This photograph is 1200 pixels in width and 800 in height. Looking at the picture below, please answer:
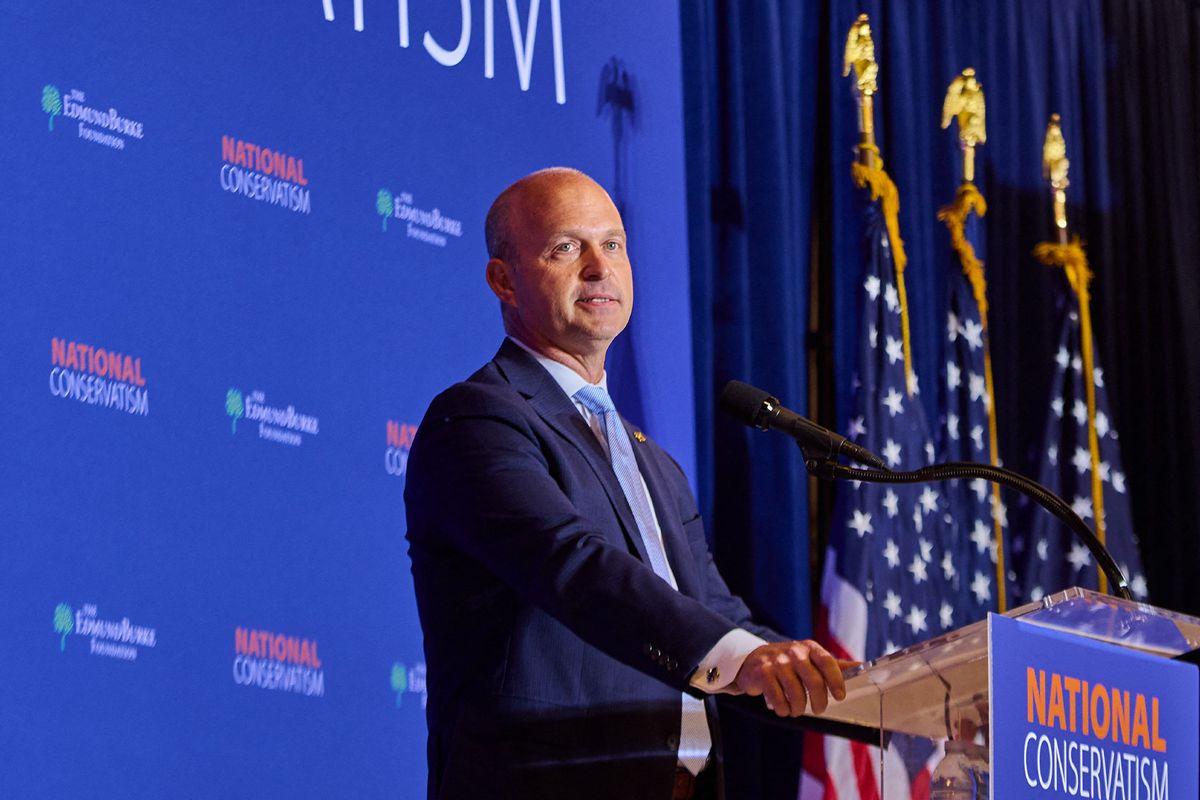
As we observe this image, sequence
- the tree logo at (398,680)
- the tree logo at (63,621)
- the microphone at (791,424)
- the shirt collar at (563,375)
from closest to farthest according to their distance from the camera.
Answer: the microphone at (791,424)
the shirt collar at (563,375)
the tree logo at (63,621)
the tree logo at (398,680)

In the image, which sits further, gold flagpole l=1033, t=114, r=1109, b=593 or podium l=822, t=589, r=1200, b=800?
gold flagpole l=1033, t=114, r=1109, b=593

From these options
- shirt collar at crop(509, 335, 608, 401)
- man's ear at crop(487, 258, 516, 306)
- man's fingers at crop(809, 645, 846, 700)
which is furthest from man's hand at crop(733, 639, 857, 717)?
man's ear at crop(487, 258, 516, 306)

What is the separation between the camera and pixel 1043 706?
1.78 m

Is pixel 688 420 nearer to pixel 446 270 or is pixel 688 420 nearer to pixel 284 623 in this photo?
pixel 446 270

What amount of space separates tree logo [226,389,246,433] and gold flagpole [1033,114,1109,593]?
331cm

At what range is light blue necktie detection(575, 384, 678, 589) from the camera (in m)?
2.64

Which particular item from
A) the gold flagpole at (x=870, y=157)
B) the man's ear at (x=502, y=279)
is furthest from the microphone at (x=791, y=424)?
the gold flagpole at (x=870, y=157)

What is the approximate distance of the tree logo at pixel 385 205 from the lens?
145 inches

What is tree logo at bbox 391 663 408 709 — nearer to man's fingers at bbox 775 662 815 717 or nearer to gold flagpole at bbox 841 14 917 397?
man's fingers at bbox 775 662 815 717

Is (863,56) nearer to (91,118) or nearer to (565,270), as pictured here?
(565,270)

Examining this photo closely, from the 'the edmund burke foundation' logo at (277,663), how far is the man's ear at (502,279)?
87 centimetres

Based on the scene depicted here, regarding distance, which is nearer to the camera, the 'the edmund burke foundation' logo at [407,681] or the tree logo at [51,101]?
the tree logo at [51,101]

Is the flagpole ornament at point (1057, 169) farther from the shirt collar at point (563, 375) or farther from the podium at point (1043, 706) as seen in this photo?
the podium at point (1043, 706)

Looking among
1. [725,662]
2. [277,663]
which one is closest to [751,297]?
[277,663]
